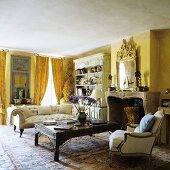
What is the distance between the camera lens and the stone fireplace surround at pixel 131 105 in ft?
16.6

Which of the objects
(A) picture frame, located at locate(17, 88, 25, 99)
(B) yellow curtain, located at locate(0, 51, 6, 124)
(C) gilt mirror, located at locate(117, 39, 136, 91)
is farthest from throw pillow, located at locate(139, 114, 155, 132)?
(B) yellow curtain, located at locate(0, 51, 6, 124)

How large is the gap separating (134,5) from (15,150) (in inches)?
151

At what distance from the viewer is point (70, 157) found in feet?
12.9

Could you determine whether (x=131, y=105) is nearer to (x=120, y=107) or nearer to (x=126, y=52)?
(x=120, y=107)

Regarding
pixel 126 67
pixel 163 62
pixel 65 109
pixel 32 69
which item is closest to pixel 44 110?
pixel 65 109

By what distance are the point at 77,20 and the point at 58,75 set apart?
4.52 meters

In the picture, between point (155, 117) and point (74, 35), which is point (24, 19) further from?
point (155, 117)

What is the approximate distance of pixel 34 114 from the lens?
6297mm

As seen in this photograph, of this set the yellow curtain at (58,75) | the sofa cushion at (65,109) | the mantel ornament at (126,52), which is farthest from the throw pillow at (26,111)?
the mantel ornament at (126,52)

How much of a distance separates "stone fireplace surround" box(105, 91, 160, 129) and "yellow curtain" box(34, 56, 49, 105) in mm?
3213

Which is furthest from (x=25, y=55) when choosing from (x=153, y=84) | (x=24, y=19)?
(x=153, y=84)

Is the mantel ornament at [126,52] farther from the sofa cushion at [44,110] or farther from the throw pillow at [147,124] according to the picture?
the sofa cushion at [44,110]

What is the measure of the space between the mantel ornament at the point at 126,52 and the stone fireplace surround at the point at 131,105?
1.02m

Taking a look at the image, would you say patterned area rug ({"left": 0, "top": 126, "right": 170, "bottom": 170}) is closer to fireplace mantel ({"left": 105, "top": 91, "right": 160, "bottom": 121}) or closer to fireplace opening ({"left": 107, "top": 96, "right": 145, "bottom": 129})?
fireplace mantel ({"left": 105, "top": 91, "right": 160, "bottom": 121})
